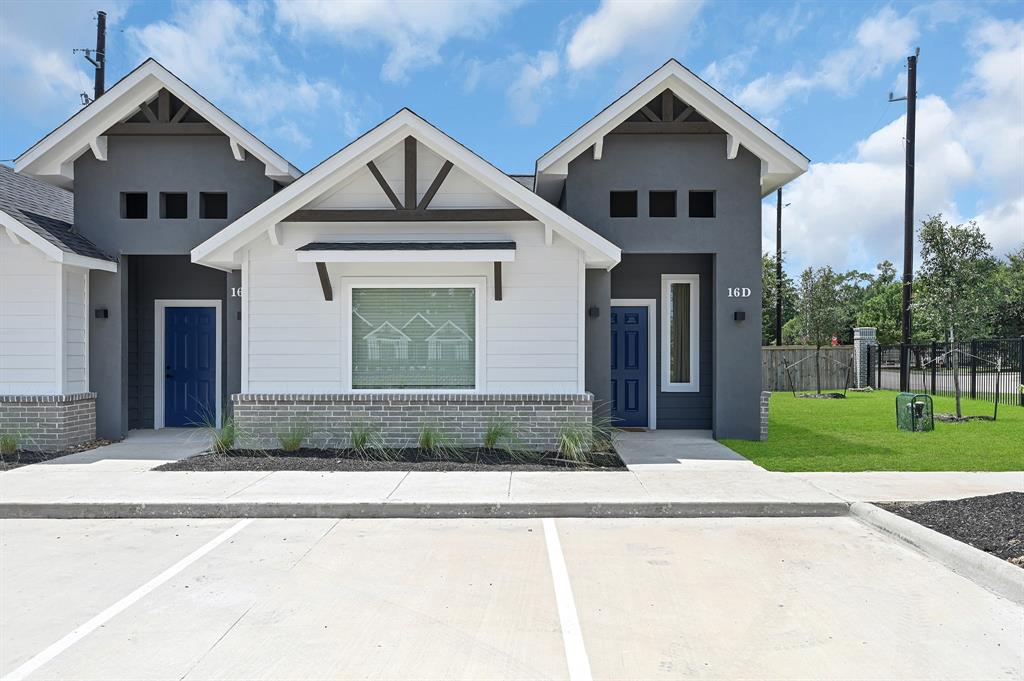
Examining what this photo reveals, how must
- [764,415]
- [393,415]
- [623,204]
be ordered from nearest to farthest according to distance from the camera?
[393,415] → [764,415] → [623,204]

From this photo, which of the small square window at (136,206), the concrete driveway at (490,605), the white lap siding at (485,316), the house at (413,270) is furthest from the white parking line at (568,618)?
the small square window at (136,206)

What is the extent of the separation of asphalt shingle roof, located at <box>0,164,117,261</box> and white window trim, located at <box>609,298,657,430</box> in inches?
373

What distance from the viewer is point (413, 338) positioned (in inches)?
435

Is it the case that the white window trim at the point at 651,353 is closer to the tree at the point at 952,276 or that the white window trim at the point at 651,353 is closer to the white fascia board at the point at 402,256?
the white fascia board at the point at 402,256

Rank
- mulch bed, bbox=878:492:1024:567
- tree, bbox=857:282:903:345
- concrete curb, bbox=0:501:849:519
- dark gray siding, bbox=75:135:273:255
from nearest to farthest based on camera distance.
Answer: mulch bed, bbox=878:492:1024:567 → concrete curb, bbox=0:501:849:519 → dark gray siding, bbox=75:135:273:255 → tree, bbox=857:282:903:345

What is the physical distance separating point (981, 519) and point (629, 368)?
7.44 m

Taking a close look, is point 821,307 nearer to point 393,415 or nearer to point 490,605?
point 393,415

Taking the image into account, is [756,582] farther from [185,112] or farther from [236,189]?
[185,112]

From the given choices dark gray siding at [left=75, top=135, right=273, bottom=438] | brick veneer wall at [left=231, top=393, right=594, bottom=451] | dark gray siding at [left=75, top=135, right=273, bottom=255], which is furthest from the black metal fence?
dark gray siding at [left=75, top=135, right=273, bottom=255]

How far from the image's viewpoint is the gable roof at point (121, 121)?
453 inches

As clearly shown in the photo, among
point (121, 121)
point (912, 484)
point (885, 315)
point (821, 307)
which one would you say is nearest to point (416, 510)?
point (912, 484)

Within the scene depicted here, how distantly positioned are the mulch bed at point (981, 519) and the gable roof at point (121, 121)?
10.5m

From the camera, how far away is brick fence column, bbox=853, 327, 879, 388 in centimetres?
2538

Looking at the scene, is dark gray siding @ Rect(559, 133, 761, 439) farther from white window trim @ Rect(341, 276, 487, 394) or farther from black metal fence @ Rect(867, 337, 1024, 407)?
black metal fence @ Rect(867, 337, 1024, 407)
